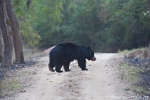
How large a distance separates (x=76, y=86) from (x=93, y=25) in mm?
32362

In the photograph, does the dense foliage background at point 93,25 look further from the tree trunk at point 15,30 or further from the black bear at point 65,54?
the black bear at point 65,54

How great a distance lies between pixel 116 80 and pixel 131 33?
23402mm

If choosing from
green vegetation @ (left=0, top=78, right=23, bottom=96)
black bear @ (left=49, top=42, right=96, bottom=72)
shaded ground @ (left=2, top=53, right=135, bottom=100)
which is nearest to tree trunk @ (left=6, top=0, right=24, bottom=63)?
shaded ground @ (left=2, top=53, right=135, bottom=100)

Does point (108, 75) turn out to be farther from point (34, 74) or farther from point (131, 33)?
point (131, 33)

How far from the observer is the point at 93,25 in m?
44.2

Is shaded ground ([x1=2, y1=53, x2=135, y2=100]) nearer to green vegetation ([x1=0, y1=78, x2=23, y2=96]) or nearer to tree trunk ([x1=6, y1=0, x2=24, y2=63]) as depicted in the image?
green vegetation ([x1=0, y1=78, x2=23, y2=96])

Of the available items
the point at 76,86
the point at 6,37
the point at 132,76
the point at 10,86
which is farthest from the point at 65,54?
the point at 6,37

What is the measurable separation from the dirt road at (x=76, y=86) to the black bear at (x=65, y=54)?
12.3 inches

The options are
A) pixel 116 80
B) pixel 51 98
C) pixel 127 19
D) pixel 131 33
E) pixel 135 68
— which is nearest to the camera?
pixel 51 98

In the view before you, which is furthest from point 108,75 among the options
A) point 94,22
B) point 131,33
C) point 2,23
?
point 94,22

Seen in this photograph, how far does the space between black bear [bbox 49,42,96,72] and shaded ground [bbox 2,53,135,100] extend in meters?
0.32

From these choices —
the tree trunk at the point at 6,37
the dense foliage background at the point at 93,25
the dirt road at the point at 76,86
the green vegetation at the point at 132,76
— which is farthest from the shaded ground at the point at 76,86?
the dense foliage background at the point at 93,25

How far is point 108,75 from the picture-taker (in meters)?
14.5

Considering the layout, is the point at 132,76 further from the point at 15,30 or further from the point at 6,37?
the point at 15,30
